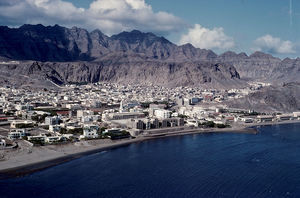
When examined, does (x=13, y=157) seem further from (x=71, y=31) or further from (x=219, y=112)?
(x=71, y=31)

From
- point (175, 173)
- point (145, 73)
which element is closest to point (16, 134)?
point (175, 173)

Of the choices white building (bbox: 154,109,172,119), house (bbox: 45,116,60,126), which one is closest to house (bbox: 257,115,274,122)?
white building (bbox: 154,109,172,119)

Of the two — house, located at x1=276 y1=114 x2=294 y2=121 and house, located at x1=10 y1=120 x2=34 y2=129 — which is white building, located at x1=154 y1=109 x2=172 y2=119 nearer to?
house, located at x1=10 y1=120 x2=34 y2=129

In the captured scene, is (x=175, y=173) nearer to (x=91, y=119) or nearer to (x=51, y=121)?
(x=51, y=121)

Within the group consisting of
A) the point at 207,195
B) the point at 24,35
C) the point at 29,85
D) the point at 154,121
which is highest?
the point at 24,35


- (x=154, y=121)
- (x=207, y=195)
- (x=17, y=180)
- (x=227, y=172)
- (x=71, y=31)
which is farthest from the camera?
(x=71, y=31)

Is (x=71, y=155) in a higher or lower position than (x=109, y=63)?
lower

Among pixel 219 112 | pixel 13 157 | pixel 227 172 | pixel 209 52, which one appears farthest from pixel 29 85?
pixel 209 52
